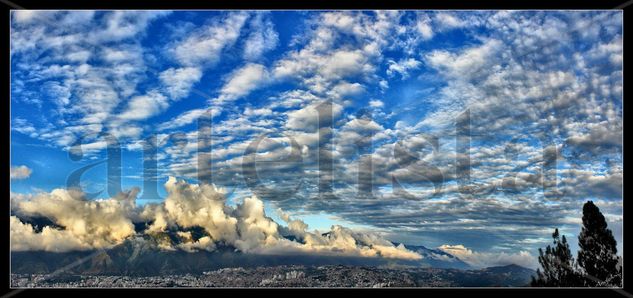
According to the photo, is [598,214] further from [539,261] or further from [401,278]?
[401,278]

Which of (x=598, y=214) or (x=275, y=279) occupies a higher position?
(x=598, y=214)
